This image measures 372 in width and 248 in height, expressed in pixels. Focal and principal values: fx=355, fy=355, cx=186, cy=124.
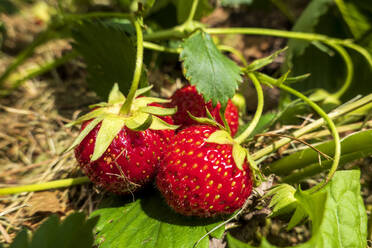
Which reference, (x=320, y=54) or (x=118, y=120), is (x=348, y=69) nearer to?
(x=320, y=54)

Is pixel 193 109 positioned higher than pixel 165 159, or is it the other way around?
pixel 193 109

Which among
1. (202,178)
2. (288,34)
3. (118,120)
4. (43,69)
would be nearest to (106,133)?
(118,120)

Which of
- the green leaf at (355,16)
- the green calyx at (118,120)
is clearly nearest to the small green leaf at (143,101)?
the green calyx at (118,120)

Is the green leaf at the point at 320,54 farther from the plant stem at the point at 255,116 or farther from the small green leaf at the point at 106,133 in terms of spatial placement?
the small green leaf at the point at 106,133

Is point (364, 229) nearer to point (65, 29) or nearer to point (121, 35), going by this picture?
point (121, 35)

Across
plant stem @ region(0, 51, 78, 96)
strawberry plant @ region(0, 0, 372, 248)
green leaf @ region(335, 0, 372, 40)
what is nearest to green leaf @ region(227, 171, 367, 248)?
strawberry plant @ region(0, 0, 372, 248)
